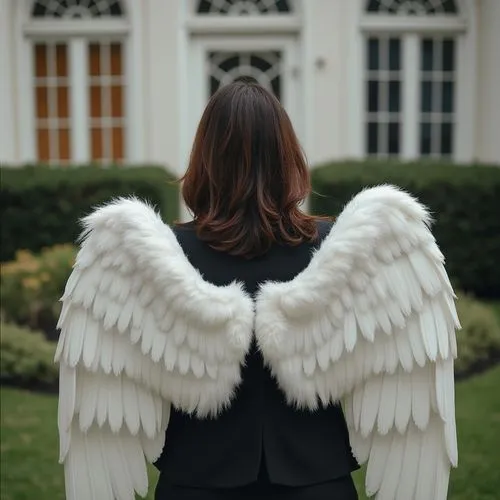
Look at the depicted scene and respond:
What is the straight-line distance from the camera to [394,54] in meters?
11.6

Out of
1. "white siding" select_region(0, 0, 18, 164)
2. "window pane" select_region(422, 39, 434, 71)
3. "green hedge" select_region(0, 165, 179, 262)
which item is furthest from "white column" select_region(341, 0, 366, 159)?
"white siding" select_region(0, 0, 18, 164)

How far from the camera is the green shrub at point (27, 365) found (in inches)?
270

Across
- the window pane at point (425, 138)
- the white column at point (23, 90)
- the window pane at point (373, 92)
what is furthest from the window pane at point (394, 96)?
the white column at point (23, 90)

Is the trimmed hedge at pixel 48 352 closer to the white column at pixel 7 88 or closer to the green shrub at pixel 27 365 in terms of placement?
the green shrub at pixel 27 365

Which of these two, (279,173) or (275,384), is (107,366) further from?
(279,173)

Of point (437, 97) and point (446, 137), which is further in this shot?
point (446, 137)

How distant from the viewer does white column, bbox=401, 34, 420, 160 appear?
38.0 feet

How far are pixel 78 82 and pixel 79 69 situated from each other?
159mm

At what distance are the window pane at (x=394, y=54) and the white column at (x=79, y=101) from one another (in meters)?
3.75

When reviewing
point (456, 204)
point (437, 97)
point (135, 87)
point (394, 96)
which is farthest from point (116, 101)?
point (456, 204)

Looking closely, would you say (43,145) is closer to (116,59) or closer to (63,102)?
(63,102)

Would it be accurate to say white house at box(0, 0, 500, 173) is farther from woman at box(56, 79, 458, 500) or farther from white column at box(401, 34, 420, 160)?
woman at box(56, 79, 458, 500)

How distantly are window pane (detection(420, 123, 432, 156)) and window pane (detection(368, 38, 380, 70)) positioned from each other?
948 mm

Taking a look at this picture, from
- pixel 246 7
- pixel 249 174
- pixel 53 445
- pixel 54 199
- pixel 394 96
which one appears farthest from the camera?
pixel 394 96
